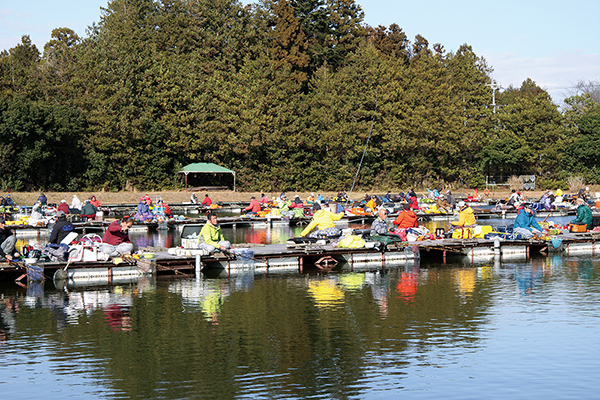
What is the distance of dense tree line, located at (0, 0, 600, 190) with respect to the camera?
59.3 meters

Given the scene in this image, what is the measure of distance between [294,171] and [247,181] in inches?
171

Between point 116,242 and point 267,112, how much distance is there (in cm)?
4186

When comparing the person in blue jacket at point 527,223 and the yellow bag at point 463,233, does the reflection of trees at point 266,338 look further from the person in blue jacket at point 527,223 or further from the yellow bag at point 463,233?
the person in blue jacket at point 527,223

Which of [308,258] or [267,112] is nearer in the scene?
[308,258]

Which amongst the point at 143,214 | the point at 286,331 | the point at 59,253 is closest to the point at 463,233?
the point at 286,331

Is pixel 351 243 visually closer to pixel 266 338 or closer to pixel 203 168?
pixel 266 338

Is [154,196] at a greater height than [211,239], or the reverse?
[154,196]

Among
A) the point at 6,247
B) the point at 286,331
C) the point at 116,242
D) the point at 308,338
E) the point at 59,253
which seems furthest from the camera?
the point at 116,242

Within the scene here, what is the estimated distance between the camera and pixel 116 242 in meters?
21.4

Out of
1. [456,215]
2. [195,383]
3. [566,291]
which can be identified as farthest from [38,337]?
[456,215]

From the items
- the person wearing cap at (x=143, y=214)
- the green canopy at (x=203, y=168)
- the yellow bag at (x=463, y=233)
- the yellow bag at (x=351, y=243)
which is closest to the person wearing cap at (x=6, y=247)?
the yellow bag at (x=351, y=243)

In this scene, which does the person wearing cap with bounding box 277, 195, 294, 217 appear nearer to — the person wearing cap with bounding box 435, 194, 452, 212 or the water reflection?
the person wearing cap with bounding box 435, 194, 452, 212

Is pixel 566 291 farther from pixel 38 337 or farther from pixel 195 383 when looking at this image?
pixel 38 337

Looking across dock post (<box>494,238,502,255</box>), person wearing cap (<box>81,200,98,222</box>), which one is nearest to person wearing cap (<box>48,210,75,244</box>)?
dock post (<box>494,238,502,255</box>)
